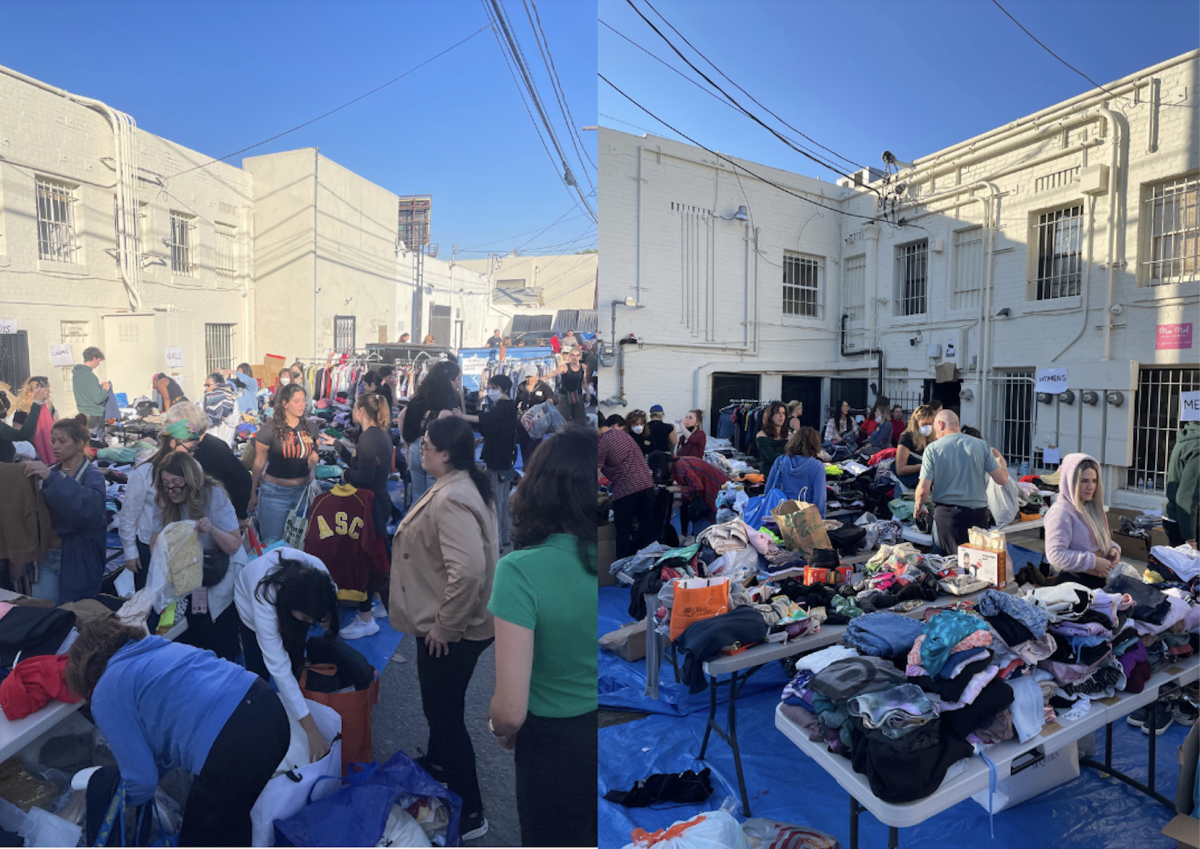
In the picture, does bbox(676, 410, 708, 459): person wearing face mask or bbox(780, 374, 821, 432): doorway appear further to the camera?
bbox(676, 410, 708, 459): person wearing face mask

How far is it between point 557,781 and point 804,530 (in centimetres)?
232

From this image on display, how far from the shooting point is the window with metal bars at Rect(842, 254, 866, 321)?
3.95m

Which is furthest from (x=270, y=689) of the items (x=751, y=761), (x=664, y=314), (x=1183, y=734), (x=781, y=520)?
(x=664, y=314)

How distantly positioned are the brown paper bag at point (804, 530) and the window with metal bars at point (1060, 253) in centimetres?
148

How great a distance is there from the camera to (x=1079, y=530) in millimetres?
2543

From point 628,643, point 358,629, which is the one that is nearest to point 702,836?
point 358,629

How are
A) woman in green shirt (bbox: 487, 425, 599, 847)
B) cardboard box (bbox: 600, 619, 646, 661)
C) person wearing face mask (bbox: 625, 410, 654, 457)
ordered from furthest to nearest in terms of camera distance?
person wearing face mask (bbox: 625, 410, 654, 457) < cardboard box (bbox: 600, 619, 646, 661) < woman in green shirt (bbox: 487, 425, 599, 847)

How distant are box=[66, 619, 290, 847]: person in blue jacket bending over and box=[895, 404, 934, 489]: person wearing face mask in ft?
12.6

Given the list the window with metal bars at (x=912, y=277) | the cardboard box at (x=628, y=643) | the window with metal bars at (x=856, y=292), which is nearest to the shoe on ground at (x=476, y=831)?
the cardboard box at (x=628, y=643)

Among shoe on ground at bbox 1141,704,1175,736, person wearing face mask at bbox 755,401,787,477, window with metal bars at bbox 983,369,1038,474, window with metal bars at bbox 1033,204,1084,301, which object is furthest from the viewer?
person wearing face mask at bbox 755,401,787,477

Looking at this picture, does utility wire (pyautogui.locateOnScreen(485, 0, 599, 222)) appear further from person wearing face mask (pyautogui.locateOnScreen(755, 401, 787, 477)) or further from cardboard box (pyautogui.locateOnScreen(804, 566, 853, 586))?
person wearing face mask (pyautogui.locateOnScreen(755, 401, 787, 477))

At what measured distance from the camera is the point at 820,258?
413 cm

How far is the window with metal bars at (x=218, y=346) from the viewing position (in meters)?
1.63

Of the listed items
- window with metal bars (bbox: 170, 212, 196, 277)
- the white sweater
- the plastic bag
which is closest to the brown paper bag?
the plastic bag
